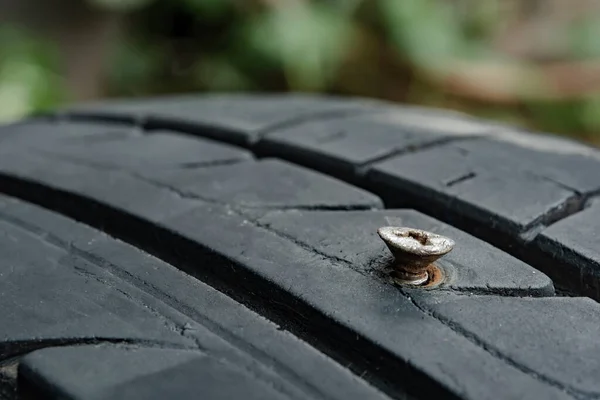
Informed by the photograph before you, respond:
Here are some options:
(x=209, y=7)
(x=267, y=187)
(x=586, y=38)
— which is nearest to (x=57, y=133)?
(x=267, y=187)

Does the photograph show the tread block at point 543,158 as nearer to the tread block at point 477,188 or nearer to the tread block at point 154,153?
the tread block at point 477,188

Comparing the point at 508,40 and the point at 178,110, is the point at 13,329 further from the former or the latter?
the point at 508,40

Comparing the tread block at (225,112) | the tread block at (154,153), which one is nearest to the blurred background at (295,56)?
the tread block at (225,112)

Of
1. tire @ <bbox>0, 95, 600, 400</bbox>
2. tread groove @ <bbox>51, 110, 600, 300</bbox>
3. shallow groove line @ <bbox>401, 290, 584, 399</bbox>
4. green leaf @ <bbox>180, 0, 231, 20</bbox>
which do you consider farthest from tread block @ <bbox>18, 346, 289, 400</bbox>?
green leaf @ <bbox>180, 0, 231, 20</bbox>

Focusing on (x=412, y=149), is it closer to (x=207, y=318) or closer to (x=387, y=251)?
(x=387, y=251)

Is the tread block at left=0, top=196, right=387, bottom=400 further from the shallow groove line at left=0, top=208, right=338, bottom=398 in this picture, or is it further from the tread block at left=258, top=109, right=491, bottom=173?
the tread block at left=258, top=109, right=491, bottom=173

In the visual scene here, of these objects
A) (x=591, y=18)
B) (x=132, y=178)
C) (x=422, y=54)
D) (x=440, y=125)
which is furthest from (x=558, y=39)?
(x=132, y=178)
